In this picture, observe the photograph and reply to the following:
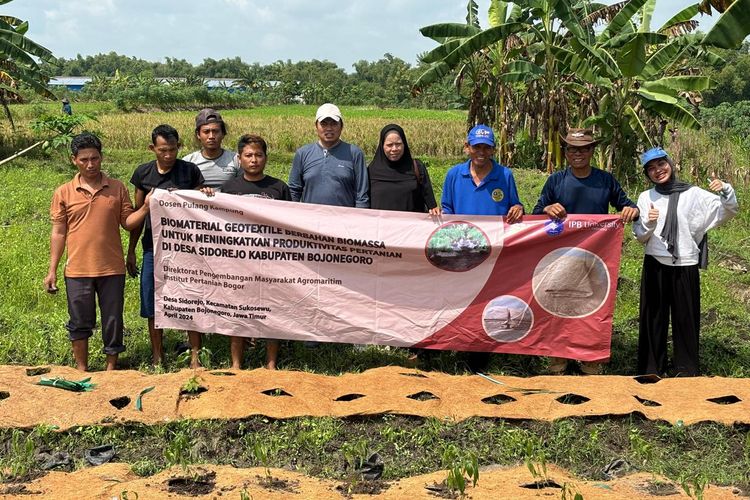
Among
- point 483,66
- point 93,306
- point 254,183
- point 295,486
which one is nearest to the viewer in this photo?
point 295,486

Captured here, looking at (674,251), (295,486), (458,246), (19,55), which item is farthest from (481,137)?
(19,55)

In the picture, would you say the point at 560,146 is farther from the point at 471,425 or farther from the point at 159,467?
the point at 159,467

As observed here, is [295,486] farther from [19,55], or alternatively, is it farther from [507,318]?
[19,55]

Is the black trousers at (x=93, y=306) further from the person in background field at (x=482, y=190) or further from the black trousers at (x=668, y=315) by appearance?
the black trousers at (x=668, y=315)

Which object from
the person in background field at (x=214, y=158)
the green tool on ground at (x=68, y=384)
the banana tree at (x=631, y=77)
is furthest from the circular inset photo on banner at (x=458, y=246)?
the banana tree at (x=631, y=77)

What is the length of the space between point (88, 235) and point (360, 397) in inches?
85.3

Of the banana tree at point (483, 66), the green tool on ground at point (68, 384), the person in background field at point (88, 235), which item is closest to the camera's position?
the green tool on ground at point (68, 384)

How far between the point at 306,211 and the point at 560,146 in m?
9.56

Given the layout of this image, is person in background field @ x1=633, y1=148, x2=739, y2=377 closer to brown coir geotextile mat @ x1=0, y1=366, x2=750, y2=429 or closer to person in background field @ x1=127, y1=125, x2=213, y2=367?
brown coir geotextile mat @ x1=0, y1=366, x2=750, y2=429

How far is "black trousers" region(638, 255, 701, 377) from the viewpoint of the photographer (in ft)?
16.7

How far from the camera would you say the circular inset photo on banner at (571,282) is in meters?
5.22

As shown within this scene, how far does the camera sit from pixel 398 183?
529 centimetres

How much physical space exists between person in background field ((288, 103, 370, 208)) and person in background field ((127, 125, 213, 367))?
68 centimetres

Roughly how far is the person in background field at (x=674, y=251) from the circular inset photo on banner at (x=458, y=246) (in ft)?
3.58
